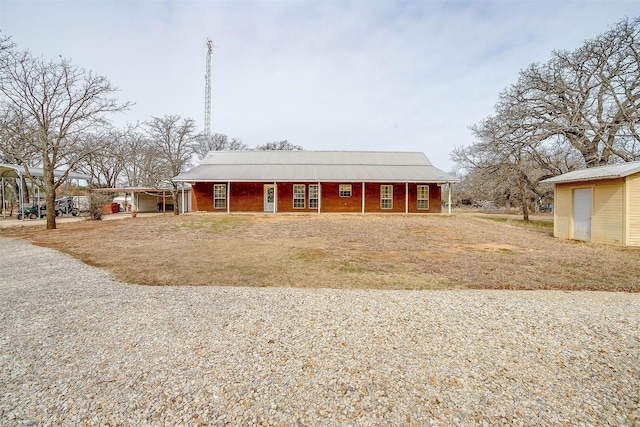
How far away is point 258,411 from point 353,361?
1246 millimetres

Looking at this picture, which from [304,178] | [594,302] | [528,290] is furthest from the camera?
[304,178]

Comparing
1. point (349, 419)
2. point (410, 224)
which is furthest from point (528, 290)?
point (410, 224)

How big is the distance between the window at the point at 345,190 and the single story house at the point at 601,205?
12.3m

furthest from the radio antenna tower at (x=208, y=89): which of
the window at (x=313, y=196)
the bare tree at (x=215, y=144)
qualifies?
the window at (x=313, y=196)

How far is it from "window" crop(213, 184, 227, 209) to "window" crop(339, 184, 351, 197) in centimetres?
885

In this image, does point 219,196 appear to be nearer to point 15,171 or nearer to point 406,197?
point 406,197

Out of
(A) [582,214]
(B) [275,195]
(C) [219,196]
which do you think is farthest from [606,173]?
(C) [219,196]

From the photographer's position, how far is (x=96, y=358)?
3469 mm

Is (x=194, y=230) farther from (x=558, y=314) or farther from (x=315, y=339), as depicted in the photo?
(x=558, y=314)

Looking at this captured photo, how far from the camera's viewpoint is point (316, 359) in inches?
138

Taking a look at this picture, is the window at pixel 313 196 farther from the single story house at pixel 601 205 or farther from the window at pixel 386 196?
the single story house at pixel 601 205

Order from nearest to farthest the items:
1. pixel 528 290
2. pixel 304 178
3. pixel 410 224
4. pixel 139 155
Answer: pixel 528 290 → pixel 410 224 → pixel 304 178 → pixel 139 155

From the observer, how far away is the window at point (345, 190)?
22.5m

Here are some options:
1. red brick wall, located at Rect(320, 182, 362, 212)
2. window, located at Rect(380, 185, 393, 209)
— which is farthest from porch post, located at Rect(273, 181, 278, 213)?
window, located at Rect(380, 185, 393, 209)
